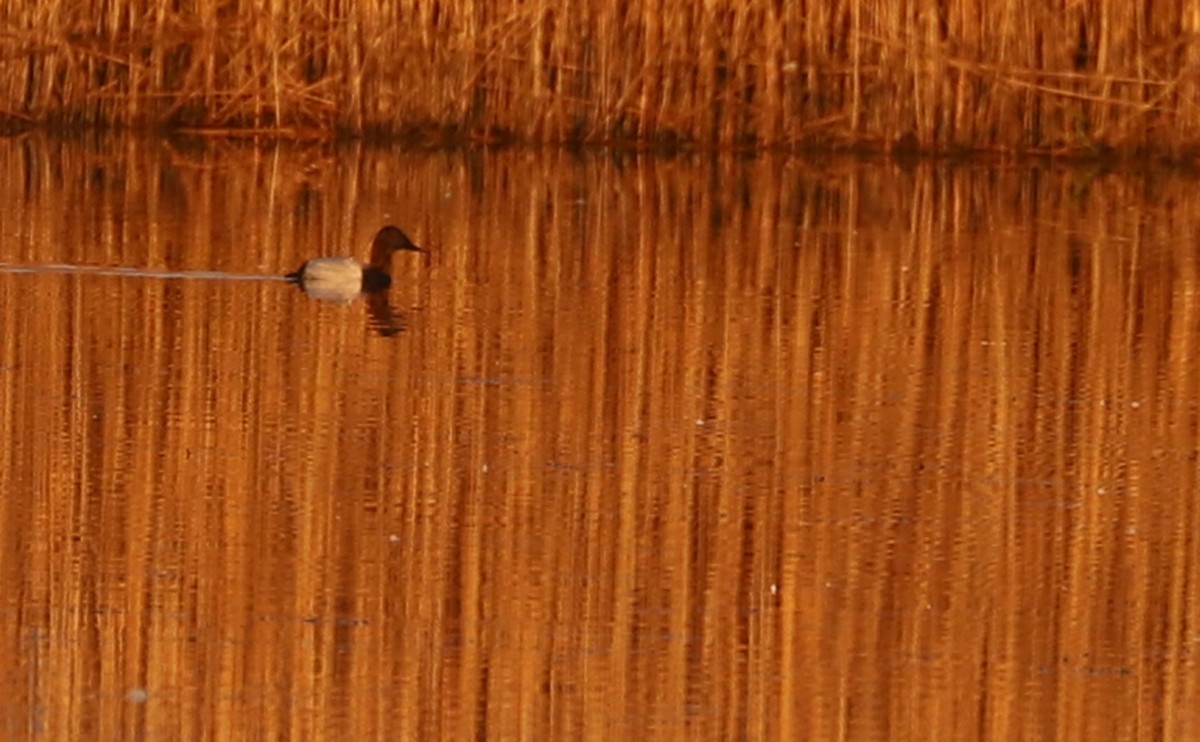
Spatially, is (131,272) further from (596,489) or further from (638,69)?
(638,69)

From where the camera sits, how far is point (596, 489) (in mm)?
8414

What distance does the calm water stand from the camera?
6.65 meters

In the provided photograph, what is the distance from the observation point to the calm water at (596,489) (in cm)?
665

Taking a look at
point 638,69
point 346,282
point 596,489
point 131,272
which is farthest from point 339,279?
point 638,69

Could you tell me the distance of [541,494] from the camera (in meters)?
8.34

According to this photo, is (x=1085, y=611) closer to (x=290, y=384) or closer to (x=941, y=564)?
(x=941, y=564)

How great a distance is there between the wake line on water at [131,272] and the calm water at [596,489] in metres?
0.03

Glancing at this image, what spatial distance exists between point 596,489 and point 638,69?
35.1 feet

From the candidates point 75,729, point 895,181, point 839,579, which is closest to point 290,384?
point 839,579

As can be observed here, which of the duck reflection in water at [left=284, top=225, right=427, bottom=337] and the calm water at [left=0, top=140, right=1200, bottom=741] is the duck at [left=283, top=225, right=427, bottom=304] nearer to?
the duck reflection in water at [left=284, top=225, right=427, bottom=337]

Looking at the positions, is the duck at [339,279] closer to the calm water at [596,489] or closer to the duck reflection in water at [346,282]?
the duck reflection in water at [346,282]

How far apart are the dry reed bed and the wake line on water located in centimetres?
655

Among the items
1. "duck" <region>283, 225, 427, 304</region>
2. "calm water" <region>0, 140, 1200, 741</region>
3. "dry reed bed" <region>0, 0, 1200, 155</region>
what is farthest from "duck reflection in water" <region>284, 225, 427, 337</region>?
"dry reed bed" <region>0, 0, 1200, 155</region>

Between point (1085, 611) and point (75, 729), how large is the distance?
234 cm
